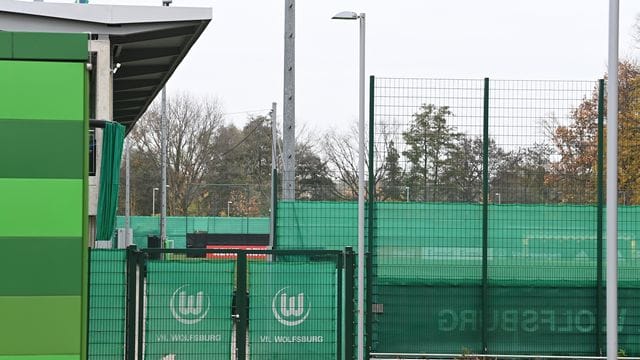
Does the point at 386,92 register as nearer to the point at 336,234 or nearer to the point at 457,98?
the point at 457,98

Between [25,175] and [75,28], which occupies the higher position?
[75,28]

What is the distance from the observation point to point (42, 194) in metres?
12.7

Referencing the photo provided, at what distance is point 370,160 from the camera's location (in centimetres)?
1725

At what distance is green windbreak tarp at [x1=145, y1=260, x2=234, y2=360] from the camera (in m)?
15.5

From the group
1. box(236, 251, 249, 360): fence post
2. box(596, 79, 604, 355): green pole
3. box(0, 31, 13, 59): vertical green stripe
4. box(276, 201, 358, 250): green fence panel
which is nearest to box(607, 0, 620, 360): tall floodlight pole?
box(236, 251, 249, 360): fence post

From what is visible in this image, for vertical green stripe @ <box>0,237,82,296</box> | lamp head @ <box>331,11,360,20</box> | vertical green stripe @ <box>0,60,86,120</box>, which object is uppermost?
lamp head @ <box>331,11,360,20</box>

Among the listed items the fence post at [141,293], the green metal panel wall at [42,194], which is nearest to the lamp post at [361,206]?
the fence post at [141,293]

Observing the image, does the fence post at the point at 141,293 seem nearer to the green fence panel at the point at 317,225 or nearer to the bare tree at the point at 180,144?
the green fence panel at the point at 317,225

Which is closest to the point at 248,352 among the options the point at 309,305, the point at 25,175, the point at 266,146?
the point at 309,305

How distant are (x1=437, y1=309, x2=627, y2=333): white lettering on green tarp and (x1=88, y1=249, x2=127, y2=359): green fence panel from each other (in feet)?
15.9

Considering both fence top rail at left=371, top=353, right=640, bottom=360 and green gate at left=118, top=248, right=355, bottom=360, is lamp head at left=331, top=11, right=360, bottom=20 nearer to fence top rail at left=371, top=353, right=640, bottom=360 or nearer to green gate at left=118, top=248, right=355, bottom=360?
green gate at left=118, top=248, right=355, bottom=360

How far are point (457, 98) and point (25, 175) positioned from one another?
6.95 metres

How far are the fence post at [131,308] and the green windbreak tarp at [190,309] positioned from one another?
26 cm

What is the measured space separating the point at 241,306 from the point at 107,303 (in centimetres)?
175
